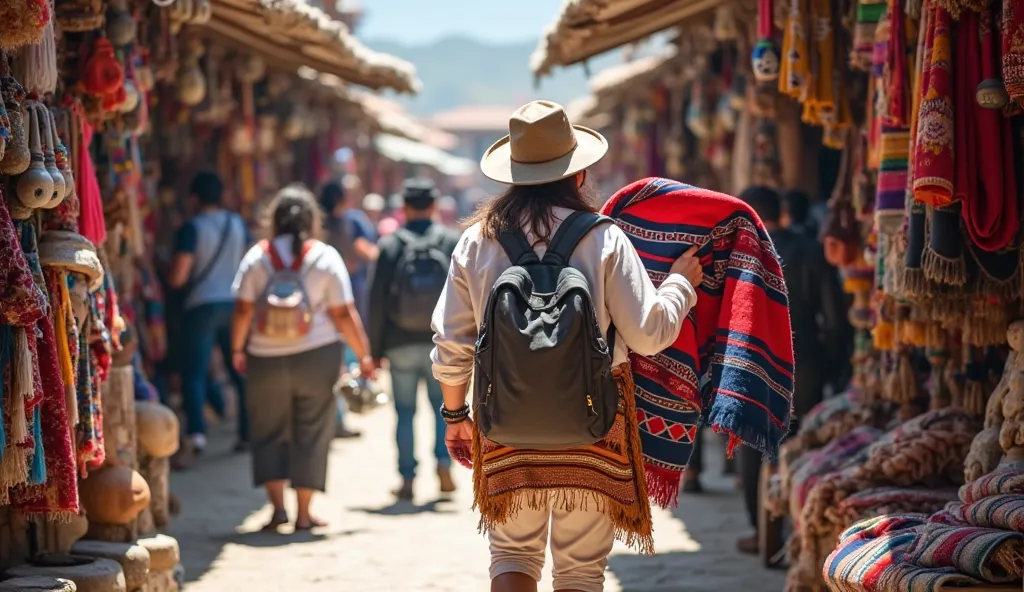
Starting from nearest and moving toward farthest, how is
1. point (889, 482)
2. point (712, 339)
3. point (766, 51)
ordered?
point (712, 339), point (889, 482), point (766, 51)

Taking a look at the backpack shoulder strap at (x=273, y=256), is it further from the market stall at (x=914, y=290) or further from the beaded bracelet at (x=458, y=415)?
the beaded bracelet at (x=458, y=415)

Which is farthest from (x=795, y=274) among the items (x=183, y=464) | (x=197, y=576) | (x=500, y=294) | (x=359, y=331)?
(x=183, y=464)

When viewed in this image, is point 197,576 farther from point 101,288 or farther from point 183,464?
point 183,464

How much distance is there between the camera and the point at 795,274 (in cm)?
752

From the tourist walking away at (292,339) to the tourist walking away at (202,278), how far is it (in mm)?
2398

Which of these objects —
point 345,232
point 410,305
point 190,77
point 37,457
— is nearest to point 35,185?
point 37,457

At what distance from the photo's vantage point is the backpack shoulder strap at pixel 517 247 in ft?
14.0

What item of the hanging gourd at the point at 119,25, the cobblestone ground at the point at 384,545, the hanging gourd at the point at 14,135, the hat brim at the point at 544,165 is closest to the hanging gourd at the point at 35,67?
the hanging gourd at the point at 14,135

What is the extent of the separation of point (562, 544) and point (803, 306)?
336cm

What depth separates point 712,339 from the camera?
15.7ft

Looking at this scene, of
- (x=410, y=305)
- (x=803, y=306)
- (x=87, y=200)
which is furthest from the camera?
(x=410, y=305)

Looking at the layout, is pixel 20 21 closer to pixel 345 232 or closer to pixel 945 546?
pixel 945 546

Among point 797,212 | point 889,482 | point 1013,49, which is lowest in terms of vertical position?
point 889,482

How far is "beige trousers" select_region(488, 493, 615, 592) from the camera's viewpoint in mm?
4418
